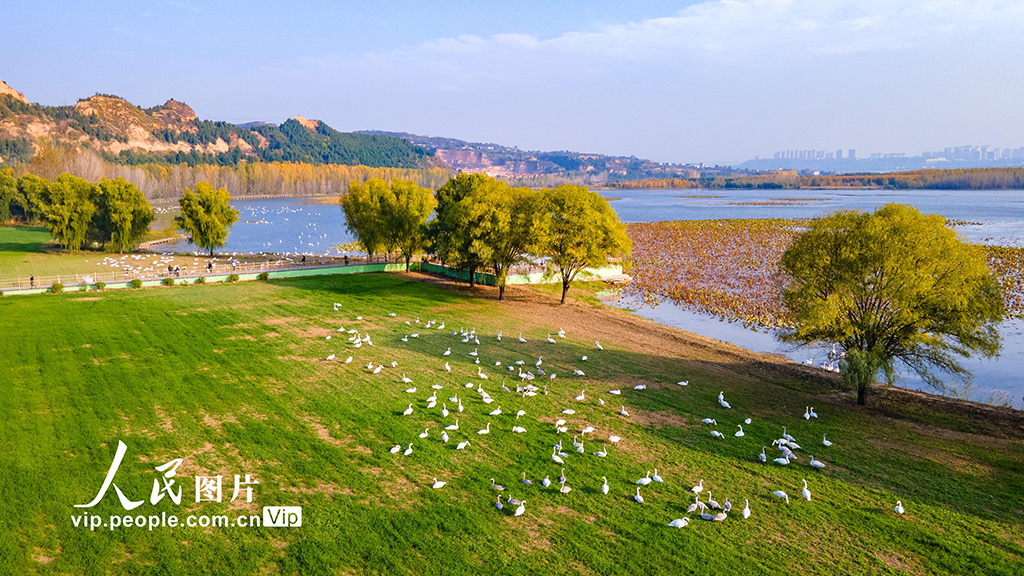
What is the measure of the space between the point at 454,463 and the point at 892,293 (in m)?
20.3

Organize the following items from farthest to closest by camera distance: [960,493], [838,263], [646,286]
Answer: [646,286] < [838,263] < [960,493]

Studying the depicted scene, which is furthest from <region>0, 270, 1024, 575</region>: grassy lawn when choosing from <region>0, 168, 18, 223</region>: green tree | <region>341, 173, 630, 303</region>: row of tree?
<region>0, 168, 18, 223</region>: green tree

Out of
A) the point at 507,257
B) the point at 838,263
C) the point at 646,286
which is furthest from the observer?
the point at 646,286

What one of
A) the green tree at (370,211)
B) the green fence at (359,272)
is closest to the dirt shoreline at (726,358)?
the green fence at (359,272)

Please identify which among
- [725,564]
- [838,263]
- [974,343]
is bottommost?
→ [725,564]

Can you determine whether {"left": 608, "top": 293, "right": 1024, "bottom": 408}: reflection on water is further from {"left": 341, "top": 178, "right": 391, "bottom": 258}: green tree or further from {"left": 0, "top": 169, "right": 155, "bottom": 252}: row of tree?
{"left": 0, "top": 169, "right": 155, "bottom": 252}: row of tree

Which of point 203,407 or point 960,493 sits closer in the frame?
point 960,493

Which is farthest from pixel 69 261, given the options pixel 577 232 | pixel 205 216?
pixel 577 232

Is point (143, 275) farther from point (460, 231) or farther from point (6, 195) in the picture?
point (6, 195)

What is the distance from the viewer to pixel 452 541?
1413cm

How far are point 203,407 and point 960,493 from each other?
2644 centimetres

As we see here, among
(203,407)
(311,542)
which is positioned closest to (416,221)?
(203,407)

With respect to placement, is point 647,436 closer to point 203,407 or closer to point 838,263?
point 838,263

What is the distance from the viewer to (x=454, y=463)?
1811cm
